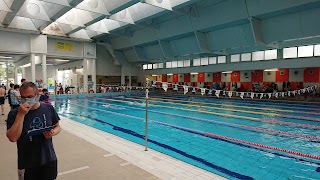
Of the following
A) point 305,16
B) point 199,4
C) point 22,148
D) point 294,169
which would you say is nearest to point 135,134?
point 294,169

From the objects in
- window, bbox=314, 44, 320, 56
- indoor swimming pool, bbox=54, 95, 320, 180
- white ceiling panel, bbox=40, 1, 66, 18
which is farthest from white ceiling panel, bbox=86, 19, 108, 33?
window, bbox=314, 44, 320, 56

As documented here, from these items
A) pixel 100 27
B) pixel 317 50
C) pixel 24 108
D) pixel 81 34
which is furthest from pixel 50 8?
pixel 317 50

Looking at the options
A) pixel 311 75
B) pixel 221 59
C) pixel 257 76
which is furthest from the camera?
pixel 221 59

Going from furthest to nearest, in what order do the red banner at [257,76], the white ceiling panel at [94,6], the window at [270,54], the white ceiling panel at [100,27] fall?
the red banner at [257,76]
the white ceiling panel at [100,27]
the window at [270,54]
the white ceiling panel at [94,6]

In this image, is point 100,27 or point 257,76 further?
point 257,76

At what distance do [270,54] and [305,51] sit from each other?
237 centimetres

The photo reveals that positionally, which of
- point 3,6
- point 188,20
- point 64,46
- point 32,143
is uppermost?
point 188,20

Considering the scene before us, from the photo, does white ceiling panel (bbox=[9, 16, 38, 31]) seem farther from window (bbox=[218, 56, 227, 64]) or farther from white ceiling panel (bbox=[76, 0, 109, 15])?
window (bbox=[218, 56, 227, 64])

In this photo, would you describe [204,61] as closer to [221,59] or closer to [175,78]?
[221,59]

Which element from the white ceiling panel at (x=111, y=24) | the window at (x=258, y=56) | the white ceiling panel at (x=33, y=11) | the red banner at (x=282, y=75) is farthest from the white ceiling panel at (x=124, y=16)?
the red banner at (x=282, y=75)

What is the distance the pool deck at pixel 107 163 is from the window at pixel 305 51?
1527 cm

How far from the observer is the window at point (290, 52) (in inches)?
611

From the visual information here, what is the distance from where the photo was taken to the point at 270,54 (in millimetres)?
16781

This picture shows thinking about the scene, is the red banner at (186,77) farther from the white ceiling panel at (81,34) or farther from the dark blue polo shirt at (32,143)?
the dark blue polo shirt at (32,143)
